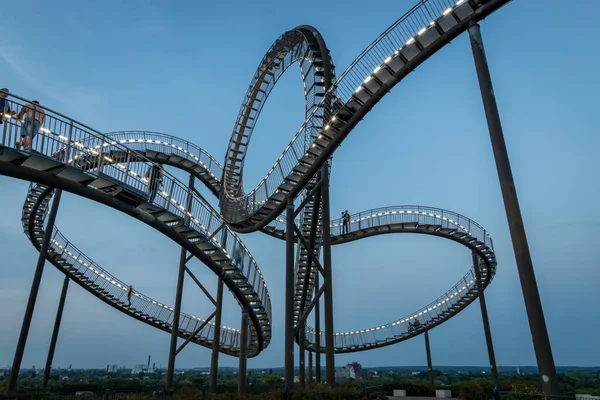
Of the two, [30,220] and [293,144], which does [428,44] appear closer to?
[293,144]

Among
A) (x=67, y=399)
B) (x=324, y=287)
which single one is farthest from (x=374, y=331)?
(x=67, y=399)


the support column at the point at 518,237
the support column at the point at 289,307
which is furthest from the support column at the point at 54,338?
the support column at the point at 518,237

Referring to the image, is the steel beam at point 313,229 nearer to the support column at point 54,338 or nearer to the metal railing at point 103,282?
the metal railing at point 103,282

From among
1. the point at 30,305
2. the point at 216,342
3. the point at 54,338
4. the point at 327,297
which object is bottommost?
the point at 216,342

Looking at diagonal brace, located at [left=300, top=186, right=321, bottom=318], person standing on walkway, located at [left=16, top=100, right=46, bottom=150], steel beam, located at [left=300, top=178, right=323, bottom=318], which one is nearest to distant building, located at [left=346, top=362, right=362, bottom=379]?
steel beam, located at [left=300, top=178, right=323, bottom=318]

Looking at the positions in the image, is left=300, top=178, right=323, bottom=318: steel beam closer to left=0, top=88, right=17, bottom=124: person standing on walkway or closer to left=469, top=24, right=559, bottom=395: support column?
left=469, top=24, right=559, bottom=395: support column

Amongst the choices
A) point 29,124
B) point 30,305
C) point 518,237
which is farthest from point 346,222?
point 29,124

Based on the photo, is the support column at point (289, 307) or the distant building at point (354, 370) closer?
the support column at point (289, 307)

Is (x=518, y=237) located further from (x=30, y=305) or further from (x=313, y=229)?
(x=30, y=305)
